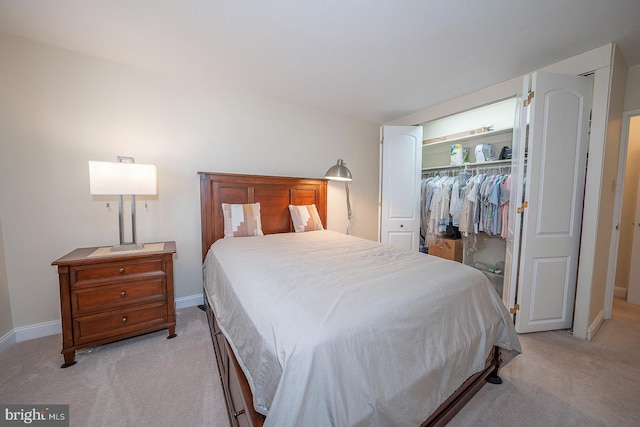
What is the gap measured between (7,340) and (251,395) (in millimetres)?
2357

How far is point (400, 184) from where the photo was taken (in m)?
3.42

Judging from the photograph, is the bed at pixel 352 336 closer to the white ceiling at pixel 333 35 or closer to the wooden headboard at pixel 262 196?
the wooden headboard at pixel 262 196

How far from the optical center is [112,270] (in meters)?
1.81

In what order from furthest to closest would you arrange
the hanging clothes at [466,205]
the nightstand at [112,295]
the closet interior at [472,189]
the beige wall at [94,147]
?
the closet interior at [472,189], the hanging clothes at [466,205], the beige wall at [94,147], the nightstand at [112,295]

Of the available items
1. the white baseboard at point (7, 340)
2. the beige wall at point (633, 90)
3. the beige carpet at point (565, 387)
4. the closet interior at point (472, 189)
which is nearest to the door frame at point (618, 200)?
the beige wall at point (633, 90)

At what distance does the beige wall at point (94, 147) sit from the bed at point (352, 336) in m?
1.24

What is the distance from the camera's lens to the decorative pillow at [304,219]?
2.92 metres

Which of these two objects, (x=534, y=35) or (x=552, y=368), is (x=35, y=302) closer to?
(x=552, y=368)

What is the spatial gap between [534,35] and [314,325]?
264 centimetres

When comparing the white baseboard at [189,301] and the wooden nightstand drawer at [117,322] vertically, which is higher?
the wooden nightstand drawer at [117,322]

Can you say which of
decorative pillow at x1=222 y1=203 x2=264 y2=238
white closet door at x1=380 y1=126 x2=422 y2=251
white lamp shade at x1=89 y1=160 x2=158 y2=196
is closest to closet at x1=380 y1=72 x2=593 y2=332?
white closet door at x1=380 y1=126 x2=422 y2=251

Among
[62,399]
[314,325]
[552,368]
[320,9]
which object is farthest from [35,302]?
[552,368]

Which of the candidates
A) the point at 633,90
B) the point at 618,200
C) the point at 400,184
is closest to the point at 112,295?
the point at 400,184

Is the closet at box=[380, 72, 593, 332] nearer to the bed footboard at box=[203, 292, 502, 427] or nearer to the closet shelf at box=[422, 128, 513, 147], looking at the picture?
the closet shelf at box=[422, 128, 513, 147]
